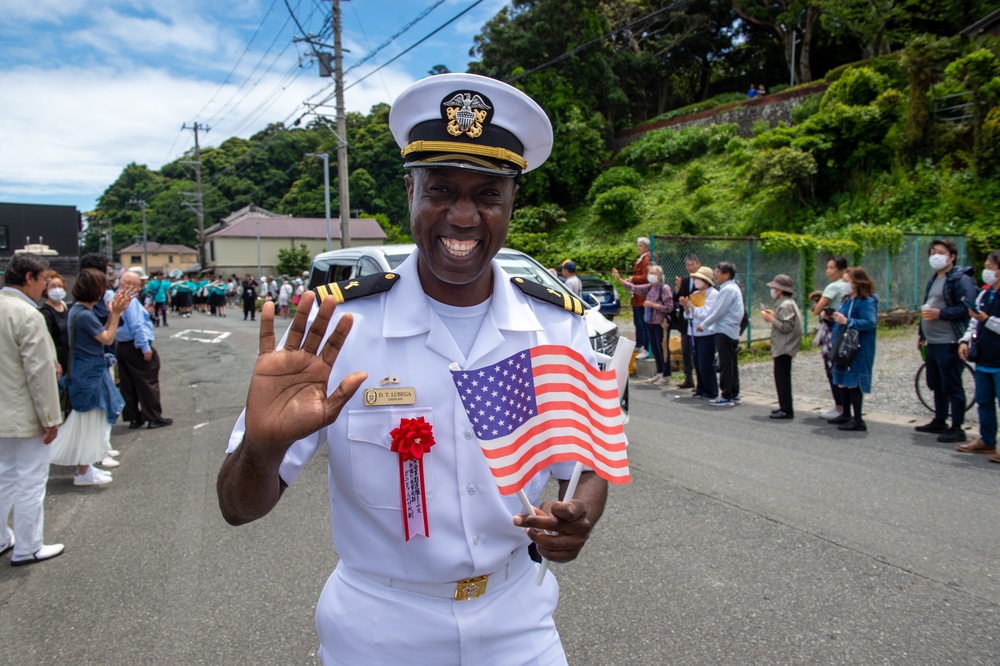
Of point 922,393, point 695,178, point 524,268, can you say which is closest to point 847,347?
point 922,393

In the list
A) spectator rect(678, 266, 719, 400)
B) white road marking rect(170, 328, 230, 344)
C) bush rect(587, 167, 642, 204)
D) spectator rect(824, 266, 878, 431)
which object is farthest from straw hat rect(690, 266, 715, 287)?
bush rect(587, 167, 642, 204)

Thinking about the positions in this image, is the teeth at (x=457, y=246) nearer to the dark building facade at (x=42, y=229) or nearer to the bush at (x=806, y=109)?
the bush at (x=806, y=109)

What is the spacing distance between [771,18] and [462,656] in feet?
154

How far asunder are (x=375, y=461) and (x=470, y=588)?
398 mm

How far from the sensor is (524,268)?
7.75 m

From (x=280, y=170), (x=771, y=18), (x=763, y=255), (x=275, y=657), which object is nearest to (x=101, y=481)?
(x=275, y=657)

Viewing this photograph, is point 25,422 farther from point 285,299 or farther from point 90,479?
point 285,299

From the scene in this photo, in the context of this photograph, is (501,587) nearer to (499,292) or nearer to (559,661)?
(559,661)

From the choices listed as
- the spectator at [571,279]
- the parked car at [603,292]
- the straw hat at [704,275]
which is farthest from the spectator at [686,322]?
the parked car at [603,292]

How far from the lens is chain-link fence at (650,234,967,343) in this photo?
40.9ft

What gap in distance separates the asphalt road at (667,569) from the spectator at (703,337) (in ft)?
9.23

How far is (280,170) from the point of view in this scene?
280ft

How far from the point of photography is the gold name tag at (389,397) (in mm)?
1636

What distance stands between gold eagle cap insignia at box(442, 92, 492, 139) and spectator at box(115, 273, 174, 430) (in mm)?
7703
